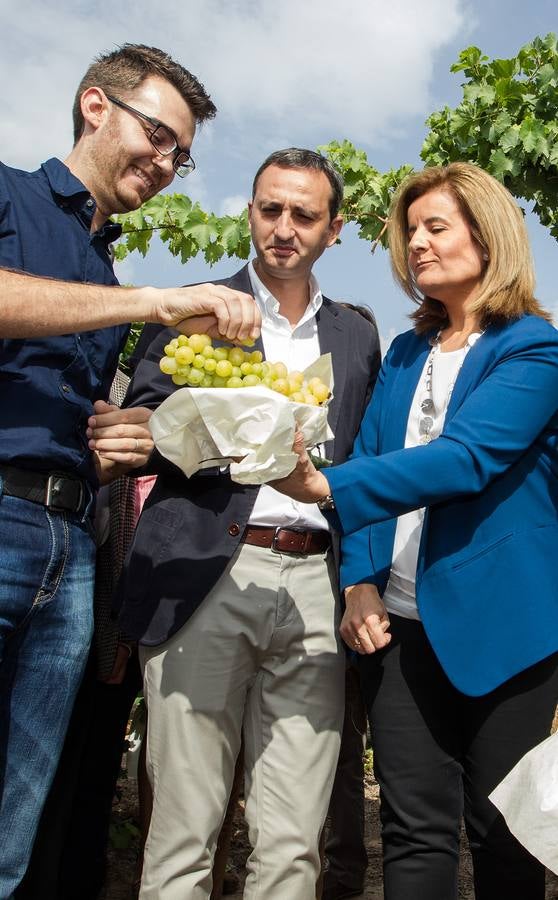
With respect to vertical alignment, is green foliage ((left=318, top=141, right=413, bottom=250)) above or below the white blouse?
above

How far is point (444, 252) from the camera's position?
8.26ft

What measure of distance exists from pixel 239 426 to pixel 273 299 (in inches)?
36.8

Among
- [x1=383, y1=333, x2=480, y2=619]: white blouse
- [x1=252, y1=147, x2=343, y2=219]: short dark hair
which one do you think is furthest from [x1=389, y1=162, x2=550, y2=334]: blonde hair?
[x1=252, y1=147, x2=343, y2=219]: short dark hair

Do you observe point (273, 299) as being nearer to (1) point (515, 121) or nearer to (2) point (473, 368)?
(2) point (473, 368)

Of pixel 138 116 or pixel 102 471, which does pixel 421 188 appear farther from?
pixel 102 471

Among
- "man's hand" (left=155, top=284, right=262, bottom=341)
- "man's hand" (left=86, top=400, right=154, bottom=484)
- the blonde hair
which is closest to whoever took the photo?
"man's hand" (left=155, top=284, right=262, bottom=341)

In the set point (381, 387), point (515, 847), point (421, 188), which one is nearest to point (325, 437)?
point (381, 387)

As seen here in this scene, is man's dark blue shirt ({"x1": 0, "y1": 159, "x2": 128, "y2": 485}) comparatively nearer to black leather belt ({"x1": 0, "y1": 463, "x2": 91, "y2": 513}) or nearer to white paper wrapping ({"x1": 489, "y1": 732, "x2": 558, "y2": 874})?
black leather belt ({"x1": 0, "y1": 463, "x2": 91, "y2": 513})

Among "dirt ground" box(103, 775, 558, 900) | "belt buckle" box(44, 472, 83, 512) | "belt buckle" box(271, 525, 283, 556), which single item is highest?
"belt buckle" box(44, 472, 83, 512)

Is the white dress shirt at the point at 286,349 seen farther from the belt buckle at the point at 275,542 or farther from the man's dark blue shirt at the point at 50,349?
the man's dark blue shirt at the point at 50,349

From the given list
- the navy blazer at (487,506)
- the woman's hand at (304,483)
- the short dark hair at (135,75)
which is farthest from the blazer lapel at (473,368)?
the short dark hair at (135,75)

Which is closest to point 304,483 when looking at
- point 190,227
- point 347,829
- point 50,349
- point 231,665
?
point 231,665

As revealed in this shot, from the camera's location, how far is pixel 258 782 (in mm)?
2605

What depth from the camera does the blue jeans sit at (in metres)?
2.17
